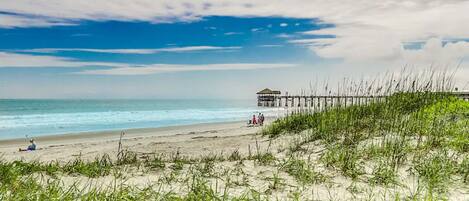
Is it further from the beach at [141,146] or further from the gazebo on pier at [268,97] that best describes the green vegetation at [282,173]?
the gazebo on pier at [268,97]

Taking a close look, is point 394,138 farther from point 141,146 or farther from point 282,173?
point 141,146

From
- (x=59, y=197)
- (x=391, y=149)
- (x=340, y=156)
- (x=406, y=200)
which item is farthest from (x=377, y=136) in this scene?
(x=59, y=197)

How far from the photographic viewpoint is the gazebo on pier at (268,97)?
5948cm

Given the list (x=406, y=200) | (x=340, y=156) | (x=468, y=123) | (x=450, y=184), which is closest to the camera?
(x=406, y=200)

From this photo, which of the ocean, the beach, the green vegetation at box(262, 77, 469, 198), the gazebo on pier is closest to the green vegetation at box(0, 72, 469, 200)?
the green vegetation at box(262, 77, 469, 198)

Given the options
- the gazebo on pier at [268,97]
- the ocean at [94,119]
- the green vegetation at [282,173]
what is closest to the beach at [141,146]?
the green vegetation at [282,173]

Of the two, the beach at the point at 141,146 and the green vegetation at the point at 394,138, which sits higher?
the green vegetation at the point at 394,138

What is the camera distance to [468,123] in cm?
820

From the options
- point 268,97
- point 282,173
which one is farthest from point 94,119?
point 282,173

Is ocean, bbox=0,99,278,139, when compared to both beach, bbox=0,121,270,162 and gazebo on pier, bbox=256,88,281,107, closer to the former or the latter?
gazebo on pier, bbox=256,88,281,107

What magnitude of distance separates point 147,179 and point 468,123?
627 cm

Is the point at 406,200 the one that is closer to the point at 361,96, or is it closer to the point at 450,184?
the point at 450,184

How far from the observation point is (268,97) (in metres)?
62.0

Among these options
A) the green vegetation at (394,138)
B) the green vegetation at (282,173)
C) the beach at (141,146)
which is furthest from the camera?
the beach at (141,146)
